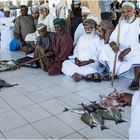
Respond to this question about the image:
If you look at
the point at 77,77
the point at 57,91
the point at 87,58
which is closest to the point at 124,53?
the point at 87,58

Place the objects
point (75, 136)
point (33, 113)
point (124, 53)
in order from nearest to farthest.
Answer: point (75, 136) < point (33, 113) < point (124, 53)

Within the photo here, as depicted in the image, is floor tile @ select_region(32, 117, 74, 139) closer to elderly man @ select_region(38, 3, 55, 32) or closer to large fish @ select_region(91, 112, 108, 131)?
large fish @ select_region(91, 112, 108, 131)

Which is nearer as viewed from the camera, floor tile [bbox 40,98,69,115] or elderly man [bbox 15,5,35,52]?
floor tile [bbox 40,98,69,115]

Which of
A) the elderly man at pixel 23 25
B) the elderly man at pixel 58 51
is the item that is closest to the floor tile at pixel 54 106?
the elderly man at pixel 58 51

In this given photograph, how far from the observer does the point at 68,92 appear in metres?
4.01

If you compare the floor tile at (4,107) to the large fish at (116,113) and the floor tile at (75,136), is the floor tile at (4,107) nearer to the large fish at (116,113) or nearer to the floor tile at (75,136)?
the floor tile at (75,136)

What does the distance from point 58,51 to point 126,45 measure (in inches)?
53.9

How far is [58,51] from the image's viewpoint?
519cm

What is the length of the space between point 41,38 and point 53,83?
4.79ft

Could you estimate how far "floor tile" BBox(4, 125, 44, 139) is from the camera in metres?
2.76

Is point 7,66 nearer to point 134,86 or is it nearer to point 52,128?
point 134,86

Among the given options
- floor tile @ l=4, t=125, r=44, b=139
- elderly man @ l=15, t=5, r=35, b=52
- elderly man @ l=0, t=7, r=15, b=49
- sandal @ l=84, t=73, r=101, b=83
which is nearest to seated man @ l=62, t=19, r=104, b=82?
sandal @ l=84, t=73, r=101, b=83

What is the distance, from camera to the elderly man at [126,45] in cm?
425

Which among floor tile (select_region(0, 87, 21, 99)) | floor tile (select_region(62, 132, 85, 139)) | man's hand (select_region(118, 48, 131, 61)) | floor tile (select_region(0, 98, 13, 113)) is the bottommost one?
floor tile (select_region(62, 132, 85, 139))
